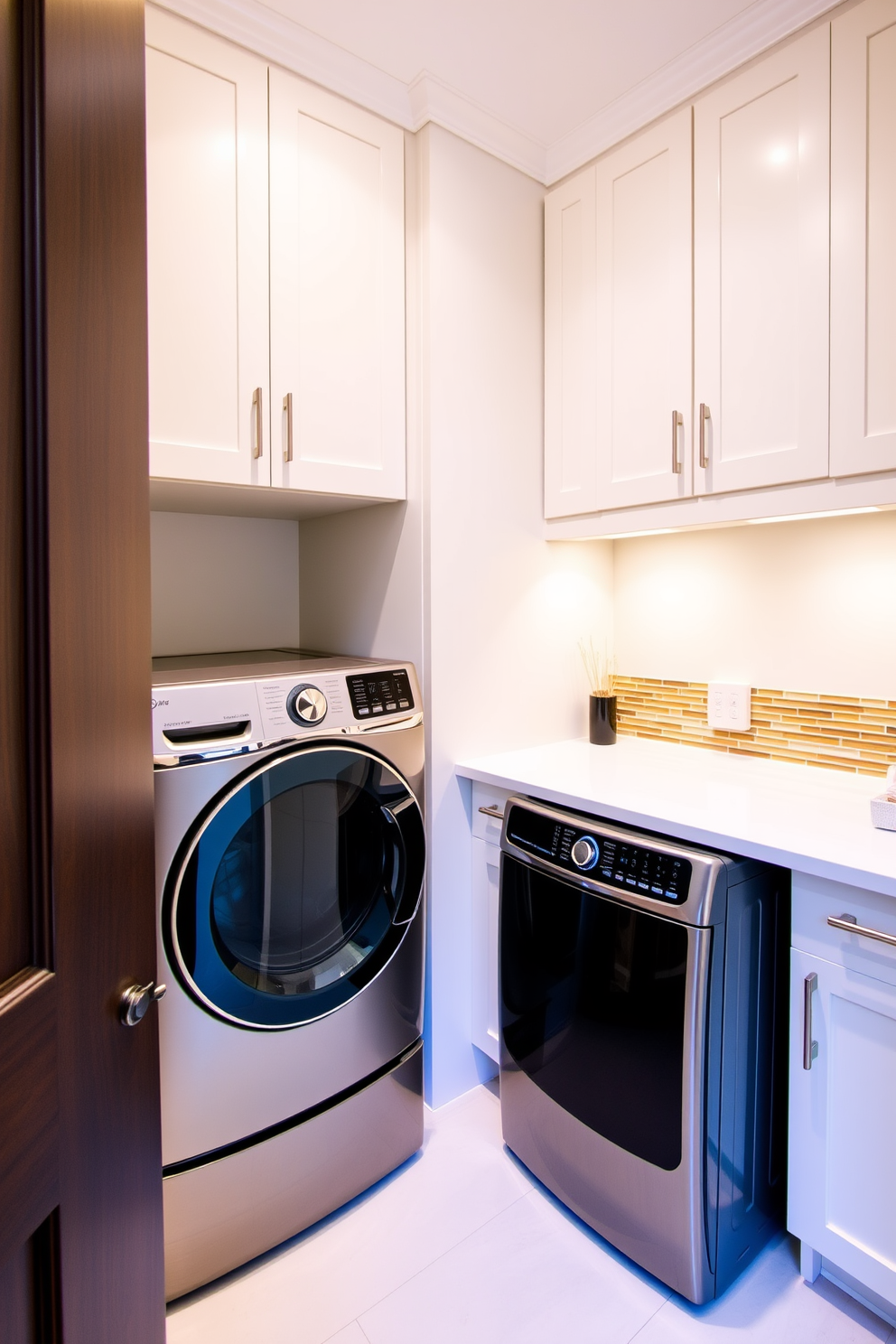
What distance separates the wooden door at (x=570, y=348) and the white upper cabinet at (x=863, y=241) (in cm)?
59

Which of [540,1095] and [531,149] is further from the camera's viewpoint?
[531,149]

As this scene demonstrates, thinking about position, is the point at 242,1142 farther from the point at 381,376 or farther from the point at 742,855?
the point at 381,376

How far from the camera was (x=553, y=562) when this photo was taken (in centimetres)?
203

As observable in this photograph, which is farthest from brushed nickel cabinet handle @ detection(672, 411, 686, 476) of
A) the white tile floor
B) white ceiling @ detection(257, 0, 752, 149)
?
the white tile floor

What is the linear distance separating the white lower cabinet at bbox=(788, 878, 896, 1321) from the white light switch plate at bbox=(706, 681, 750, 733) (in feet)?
2.40

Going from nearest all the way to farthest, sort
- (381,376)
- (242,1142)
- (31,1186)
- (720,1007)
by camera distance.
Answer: (31,1186) < (720,1007) < (242,1142) < (381,376)

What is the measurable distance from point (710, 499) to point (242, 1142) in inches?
64.3

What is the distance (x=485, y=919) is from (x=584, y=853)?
50 centimetres

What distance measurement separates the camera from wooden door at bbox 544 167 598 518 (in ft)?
6.01

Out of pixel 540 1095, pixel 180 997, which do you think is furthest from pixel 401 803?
pixel 540 1095

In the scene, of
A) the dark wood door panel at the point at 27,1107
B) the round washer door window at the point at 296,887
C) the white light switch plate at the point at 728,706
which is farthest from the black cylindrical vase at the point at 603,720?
the dark wood door panel at the point at 27,1107

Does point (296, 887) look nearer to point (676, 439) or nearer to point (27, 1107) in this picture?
point (27, 1107)

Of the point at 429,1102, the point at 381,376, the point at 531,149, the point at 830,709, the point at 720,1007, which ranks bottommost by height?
the point at 429,1102

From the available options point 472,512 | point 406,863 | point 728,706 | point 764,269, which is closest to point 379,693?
point 406,863
